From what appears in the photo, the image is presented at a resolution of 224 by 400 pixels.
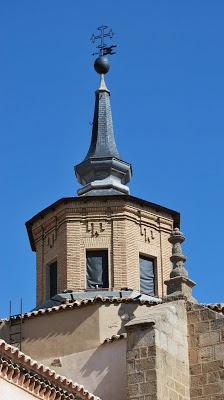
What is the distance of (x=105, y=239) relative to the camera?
80.7 ft

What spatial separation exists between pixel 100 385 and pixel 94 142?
8658mm

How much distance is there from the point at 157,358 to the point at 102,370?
6.98 ft

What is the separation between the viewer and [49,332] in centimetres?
2266

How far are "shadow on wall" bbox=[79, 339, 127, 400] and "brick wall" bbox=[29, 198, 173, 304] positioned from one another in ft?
11.8

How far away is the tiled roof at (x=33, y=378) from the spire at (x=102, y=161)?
8300mm

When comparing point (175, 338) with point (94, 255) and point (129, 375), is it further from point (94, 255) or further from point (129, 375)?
point (94, 255)

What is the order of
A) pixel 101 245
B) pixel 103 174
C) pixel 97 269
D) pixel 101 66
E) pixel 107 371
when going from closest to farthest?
pixel 107 371, pixel 97 269, pixel 101 245, pixel 103 174, pixel 101 66

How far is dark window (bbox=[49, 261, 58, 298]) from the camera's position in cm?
2480

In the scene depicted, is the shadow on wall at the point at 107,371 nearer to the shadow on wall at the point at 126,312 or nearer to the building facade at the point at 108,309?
the building facade at the point at 108,309

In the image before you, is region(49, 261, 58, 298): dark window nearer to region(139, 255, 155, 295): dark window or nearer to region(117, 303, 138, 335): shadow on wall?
region(139, 255, 155, 295): dark window

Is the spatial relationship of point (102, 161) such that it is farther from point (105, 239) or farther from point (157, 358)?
point (157, 358)

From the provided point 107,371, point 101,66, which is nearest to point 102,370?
point 107,371

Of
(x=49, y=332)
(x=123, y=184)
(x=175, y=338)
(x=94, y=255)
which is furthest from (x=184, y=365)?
(x=123, y=184)

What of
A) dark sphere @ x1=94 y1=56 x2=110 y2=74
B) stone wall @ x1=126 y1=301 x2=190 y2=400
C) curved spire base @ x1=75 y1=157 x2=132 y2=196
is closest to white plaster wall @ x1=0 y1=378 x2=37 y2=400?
stone wall @ x1=126 y1=301 x2=190 y2=400
